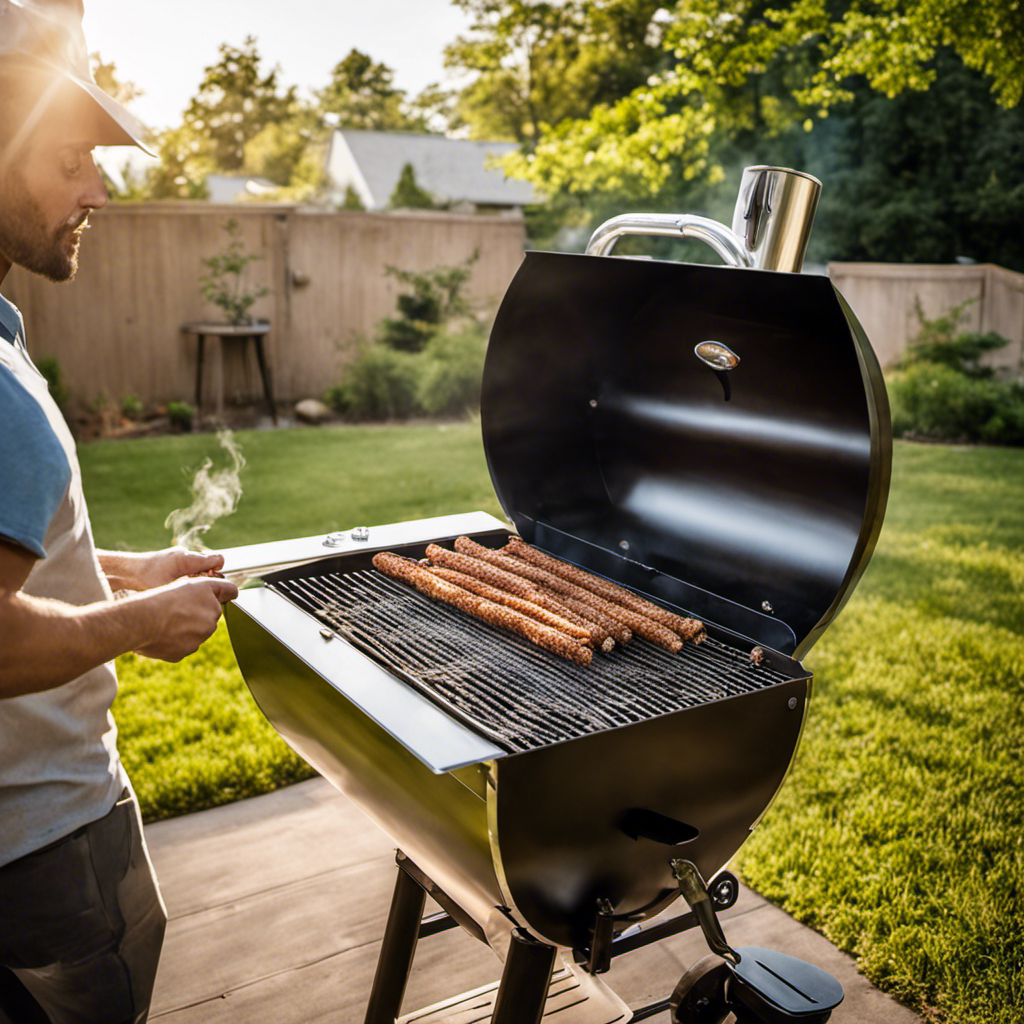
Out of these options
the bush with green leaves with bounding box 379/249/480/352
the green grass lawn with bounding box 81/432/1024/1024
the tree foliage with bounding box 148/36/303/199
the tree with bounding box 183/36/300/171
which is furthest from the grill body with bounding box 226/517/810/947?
the tree with bounding box 183/36/300/171

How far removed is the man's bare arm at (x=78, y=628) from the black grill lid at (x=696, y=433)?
98cm

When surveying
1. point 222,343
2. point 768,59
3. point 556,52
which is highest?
point 556,52

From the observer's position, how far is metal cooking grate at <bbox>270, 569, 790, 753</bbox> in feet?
4.93

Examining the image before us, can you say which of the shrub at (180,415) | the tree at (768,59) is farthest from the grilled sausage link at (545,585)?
the shrub at (180,415)

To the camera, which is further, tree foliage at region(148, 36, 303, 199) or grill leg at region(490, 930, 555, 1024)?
tree foliage at region(148, 36, 303, 199)

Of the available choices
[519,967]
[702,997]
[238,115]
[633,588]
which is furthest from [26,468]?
[238,115]

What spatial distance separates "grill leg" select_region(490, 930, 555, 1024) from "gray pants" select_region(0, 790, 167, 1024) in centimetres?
63

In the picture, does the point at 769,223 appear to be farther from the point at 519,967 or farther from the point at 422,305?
the point at 422,305

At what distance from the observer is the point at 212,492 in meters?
6.09

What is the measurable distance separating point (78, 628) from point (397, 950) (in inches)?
45.9

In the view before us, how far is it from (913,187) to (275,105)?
3424cm

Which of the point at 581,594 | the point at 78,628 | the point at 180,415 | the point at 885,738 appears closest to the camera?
the point at 78,628

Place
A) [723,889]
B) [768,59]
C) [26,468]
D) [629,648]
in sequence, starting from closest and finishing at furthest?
[26,468], [723,889], [629,648], [768,59]

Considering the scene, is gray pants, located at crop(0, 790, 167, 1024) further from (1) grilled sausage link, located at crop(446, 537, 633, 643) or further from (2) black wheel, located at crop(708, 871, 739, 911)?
(2) black wheel, located at crop(708, 871, 739, 911)
